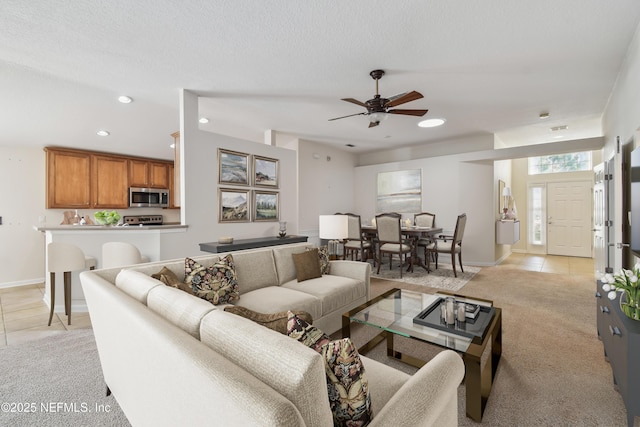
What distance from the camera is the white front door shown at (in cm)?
666

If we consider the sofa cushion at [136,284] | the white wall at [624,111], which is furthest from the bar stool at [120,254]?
the white wall at [624,111]

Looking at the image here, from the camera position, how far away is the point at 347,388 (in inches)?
33.8

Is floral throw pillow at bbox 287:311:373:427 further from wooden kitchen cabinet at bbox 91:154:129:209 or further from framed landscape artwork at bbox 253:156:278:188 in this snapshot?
wooden kitchen cabinet at bbox 91:154:129:209

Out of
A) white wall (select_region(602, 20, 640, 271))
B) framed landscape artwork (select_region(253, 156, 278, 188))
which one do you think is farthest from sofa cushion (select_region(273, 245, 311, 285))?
white wall (select_region(602, 20, 640, 271))

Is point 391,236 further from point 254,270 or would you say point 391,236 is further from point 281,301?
point 281,301

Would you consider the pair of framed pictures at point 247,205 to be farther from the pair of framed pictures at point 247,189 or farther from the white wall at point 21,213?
the white wall at point 21,213

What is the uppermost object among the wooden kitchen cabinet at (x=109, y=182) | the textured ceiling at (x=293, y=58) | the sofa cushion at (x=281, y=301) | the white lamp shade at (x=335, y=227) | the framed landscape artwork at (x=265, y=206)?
the textured ceiling at (x=293, y=58)

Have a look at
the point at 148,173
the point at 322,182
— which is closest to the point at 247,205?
the point at 322,182

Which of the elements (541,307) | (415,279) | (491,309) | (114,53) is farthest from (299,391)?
(415,279)

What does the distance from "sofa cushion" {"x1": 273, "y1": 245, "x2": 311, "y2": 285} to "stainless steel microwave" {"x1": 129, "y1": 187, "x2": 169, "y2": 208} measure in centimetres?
459

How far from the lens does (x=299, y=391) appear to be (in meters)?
0.67

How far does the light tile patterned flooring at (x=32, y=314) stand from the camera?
279 cm

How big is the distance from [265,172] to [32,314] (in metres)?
3.34

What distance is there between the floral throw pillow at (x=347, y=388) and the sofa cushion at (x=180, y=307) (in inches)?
20.8
